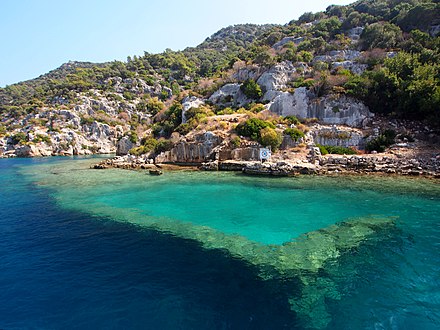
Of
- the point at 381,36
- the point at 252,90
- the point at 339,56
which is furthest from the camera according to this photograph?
the point at 339,56

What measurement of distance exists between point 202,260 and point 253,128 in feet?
92.7

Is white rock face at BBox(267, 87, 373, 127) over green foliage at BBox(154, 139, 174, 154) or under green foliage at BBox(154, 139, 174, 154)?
over

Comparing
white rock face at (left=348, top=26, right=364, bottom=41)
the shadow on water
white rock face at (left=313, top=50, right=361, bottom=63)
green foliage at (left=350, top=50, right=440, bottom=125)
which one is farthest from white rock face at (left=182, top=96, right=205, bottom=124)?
white rock face at (left=348, top=26, right=364, bottom=41)

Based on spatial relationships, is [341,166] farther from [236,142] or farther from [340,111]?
[236,142]

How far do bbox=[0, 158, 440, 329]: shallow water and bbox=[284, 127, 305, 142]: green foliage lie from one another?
14928 millimetres

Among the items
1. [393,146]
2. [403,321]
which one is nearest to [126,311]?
[403,321]

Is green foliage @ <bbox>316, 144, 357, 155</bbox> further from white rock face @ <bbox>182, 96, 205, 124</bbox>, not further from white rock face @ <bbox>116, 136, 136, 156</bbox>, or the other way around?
white rock face @ <bbox>116, 136, 136, 156</bbox>

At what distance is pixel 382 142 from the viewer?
33.2 meters

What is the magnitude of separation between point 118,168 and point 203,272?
3334cm

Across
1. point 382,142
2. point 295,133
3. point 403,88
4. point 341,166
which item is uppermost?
point 403,88

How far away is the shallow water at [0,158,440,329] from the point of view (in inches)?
297

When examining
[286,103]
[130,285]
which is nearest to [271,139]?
[286,103]

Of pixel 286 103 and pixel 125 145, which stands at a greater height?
pixel 286 103

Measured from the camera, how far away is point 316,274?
30.9ft
